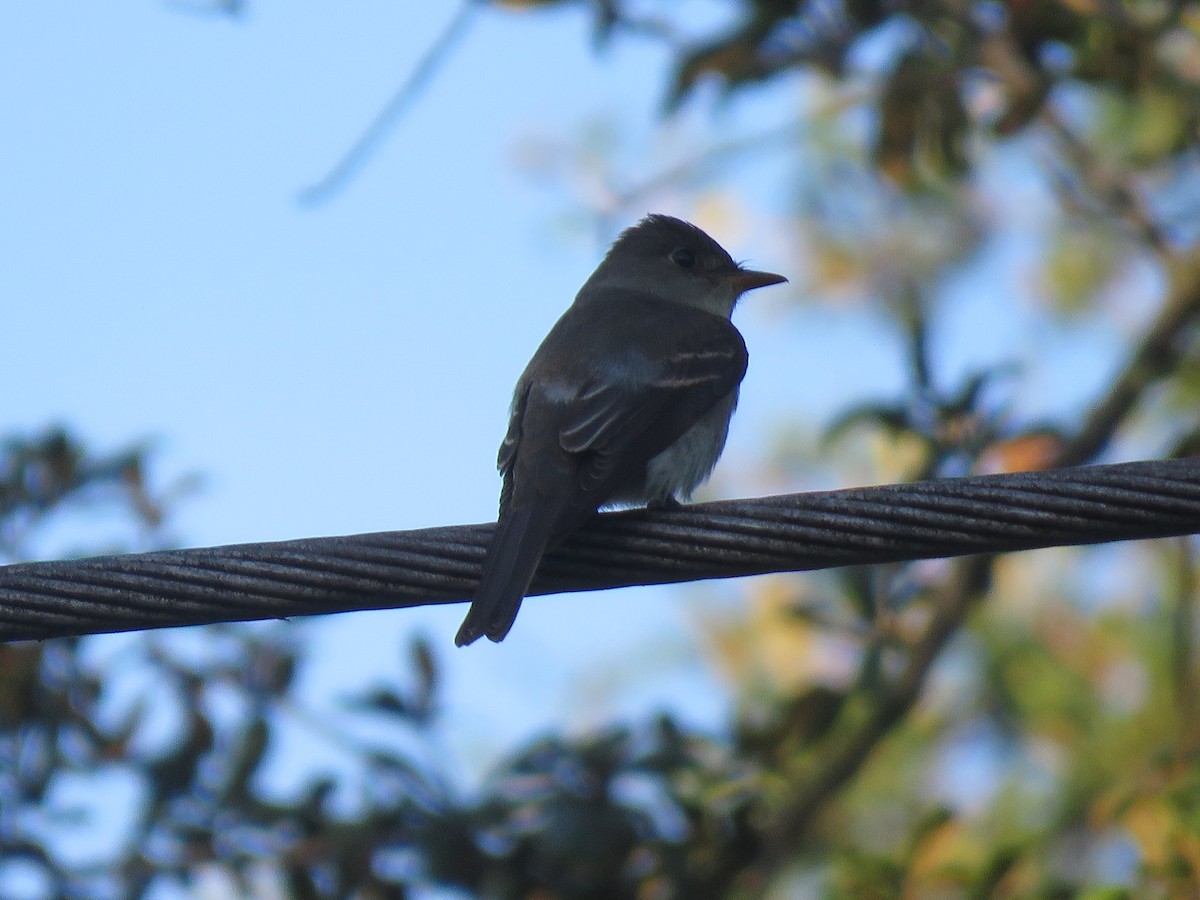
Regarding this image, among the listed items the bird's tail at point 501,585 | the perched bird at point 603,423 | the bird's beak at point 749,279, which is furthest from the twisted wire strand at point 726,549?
the bird's beak at point 749,279

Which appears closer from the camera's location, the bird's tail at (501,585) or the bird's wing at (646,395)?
the bird's tail at (501,585)

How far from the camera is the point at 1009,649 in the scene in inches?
421

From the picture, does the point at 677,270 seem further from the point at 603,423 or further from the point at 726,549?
the point at 726,549

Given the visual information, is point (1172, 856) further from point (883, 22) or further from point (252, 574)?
point (883, 22)

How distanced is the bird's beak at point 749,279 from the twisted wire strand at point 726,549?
10.2 feet

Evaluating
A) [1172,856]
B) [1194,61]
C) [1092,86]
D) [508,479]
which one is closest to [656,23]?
[1092,86]

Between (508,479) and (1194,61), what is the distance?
6295mm

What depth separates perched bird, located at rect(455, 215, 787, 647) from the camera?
4.32 metres

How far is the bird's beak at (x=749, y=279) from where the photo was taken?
6.88 meters

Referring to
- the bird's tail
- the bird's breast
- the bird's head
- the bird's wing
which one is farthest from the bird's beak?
the bird's tail

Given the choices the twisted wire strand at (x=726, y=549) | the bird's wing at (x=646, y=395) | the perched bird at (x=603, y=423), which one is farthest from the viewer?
the bird's wing at (x=646, y=395)

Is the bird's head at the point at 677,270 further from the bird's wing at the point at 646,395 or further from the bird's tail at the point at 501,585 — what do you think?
the bird's tail at the point at 501,585

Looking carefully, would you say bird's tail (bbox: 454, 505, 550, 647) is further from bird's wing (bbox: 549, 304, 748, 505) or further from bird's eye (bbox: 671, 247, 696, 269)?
bird's eye (bbox: 671, 247, 696, 269)

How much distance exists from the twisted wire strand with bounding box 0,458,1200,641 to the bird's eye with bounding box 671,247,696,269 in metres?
3.31
